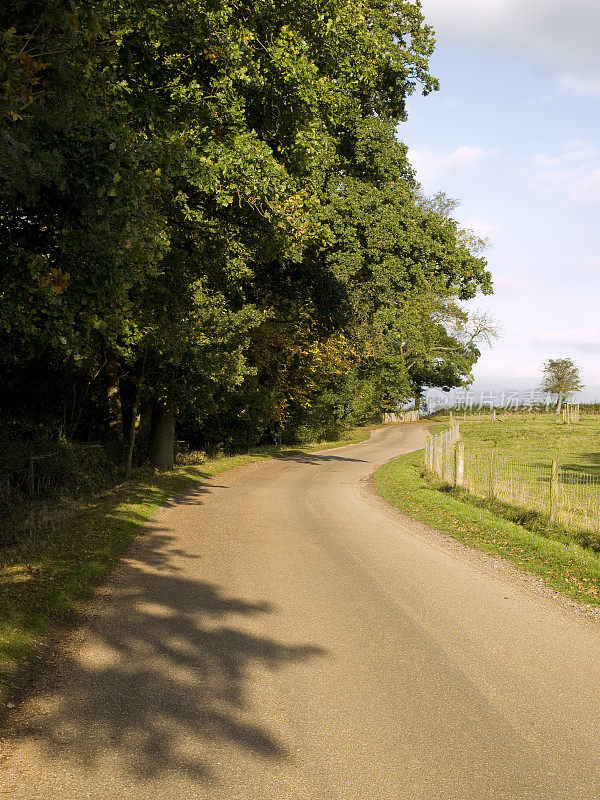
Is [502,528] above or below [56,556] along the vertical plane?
below

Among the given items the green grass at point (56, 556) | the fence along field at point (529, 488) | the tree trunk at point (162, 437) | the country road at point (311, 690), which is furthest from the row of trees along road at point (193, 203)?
the fence along field at point (529, 488)

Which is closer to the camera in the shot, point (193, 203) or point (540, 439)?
point (193, 203)

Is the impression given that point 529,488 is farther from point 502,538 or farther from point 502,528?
point 502,538

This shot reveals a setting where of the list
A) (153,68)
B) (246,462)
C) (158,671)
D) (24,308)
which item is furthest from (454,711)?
(246,462)

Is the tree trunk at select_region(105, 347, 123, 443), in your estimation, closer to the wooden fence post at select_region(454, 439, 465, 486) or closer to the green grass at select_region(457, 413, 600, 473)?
the wooden fence post at select_region(454, 439, 465, 486)

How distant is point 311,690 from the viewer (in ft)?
19.1

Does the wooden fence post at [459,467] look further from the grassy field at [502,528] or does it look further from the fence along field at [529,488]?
the grassy field at [502,528]

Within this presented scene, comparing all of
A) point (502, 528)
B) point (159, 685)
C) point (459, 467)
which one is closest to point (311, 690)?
point (159, 685)

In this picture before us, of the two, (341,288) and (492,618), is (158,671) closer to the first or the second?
(492,618)

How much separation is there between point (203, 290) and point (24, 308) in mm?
11055

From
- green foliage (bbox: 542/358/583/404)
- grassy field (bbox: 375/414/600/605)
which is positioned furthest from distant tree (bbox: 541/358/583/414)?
grassy field (bbox: 375/414/600/605)

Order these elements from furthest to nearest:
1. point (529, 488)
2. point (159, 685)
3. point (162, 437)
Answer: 1. point (162, 437)
2. point (529, 488)
3. point (159, 685)

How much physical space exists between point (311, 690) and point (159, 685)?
127 cm

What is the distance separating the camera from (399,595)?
908cm
